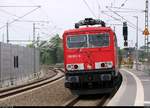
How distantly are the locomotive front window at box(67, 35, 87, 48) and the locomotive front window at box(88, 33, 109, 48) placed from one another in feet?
0.95

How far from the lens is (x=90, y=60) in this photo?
2173cm

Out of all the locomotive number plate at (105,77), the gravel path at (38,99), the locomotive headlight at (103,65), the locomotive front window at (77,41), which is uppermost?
the locomotive front window at (77,41)

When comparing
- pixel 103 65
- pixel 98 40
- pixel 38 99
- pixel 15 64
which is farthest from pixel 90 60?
pixel 15 64

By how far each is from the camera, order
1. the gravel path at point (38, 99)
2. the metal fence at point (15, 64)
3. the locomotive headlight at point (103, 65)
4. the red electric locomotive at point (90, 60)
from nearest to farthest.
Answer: the gravel path at point (38, 99) → the red electric locomotive at point (90, 60) → the locomotive headlight at point (103, 65) → the metal fence at point (15, 64)

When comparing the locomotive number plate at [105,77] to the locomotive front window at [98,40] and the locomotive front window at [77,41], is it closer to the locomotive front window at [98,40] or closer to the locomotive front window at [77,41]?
the locomotive front window at [98,40]

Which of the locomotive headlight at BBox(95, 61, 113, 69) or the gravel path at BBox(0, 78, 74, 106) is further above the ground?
the locomotive headlight at BBox(95, 61, 113, 69)

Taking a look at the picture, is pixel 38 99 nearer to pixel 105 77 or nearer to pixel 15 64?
pixel 105 77

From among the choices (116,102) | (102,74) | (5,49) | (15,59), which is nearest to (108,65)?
(102,74)

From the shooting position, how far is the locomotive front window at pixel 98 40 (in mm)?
22062

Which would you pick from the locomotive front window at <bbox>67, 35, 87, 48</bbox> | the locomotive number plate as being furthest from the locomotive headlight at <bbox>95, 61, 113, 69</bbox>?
the locomotive front window at <bbox>67, 35, 87, 48</bbox>

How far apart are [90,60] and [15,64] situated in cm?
2171

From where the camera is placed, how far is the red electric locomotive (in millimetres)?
21375

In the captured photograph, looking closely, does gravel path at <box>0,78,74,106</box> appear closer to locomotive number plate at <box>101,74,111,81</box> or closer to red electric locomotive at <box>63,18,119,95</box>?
red electric locomotive at <box>63,18,119,95</box>

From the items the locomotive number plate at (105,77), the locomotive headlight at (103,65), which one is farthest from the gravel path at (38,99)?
the locomotive headlight at (103,65)
